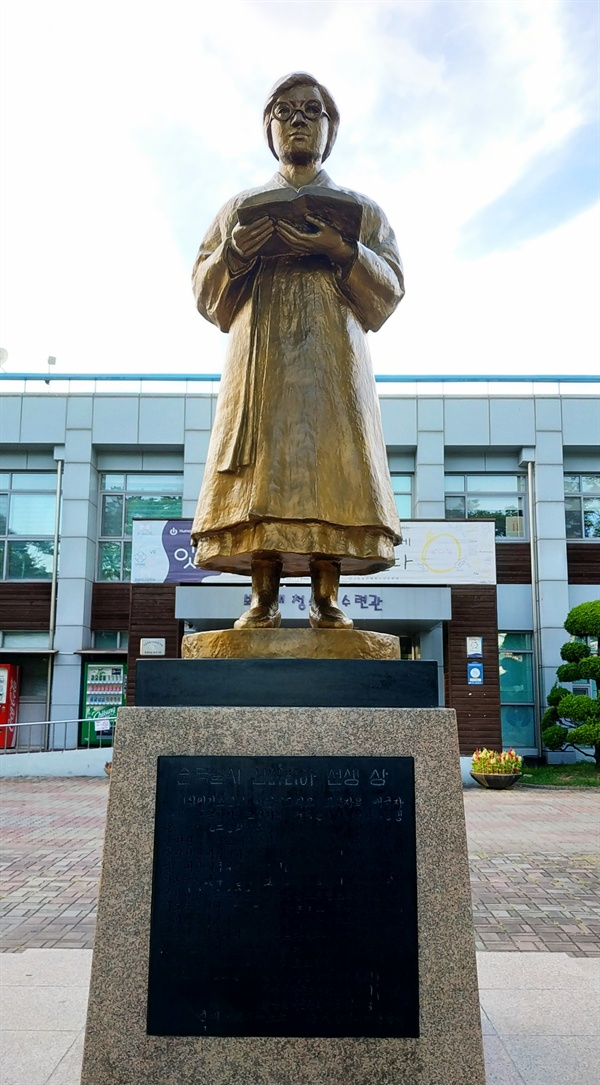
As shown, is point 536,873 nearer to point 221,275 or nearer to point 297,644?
point 297,644

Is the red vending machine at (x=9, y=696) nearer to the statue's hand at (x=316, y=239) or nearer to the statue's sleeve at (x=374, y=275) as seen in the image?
the statue's sleeve at (x=374, y=275)

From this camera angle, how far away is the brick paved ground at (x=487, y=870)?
5664 mm

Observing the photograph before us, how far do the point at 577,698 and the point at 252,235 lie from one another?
1546 cm

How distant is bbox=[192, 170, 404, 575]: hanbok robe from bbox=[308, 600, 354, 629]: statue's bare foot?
0.71 ft

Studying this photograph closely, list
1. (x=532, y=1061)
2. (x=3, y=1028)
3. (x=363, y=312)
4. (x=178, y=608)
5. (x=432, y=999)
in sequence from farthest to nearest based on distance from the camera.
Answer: (x=178, y=608) → (x=363, y=312) → (x=3, y=1028) → (x=532, y=1061) → (x=432, y=999)

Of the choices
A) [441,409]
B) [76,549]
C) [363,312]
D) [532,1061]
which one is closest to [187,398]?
[76,549]

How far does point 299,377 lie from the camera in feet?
11.3

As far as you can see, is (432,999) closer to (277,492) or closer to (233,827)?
(233,827)

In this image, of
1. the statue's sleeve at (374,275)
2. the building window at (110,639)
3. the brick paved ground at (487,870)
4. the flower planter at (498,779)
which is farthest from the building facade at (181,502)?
the statue's sleeve at (374,275)

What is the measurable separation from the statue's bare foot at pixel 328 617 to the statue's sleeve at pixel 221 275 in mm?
1410

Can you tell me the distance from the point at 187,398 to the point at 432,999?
748 inches

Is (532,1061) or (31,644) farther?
(31,644)

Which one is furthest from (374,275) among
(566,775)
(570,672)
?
(566,775)

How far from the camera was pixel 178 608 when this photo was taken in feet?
53.7
